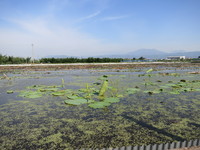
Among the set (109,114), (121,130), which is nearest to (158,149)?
(121,130)

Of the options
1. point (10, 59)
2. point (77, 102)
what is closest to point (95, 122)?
point (77, 102)

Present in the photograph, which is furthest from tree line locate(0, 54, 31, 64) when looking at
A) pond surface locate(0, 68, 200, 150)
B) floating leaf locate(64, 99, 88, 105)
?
floating leaf locate(64, 99, 88, 105)

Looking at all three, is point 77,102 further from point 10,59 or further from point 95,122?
point 10,59

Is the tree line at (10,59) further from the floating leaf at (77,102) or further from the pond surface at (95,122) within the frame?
the floating leaf at (77,102)

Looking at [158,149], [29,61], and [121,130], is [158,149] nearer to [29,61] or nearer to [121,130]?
[121,130]

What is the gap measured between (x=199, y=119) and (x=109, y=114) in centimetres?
194

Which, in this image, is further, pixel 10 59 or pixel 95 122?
pixel 10 59

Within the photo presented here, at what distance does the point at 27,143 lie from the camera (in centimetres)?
257

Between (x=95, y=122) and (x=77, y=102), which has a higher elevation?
(x=77, y=102)

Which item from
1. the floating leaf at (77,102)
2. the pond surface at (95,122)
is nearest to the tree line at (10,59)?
the pond surface at (95,122)

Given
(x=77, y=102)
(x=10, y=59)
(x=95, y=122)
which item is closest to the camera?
(x=95, y=122)

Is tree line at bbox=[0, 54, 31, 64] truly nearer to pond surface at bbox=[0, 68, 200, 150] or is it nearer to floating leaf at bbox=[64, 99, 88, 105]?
pond surface at bbox=[0, 68, 200, 150]

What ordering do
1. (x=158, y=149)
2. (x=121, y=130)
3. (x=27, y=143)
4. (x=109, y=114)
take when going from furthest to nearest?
(x=109, y=114) → (x=121, y=130) → (x=27, y=143) → (x=158, y=149)

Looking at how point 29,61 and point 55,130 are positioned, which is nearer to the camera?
point 55,130
